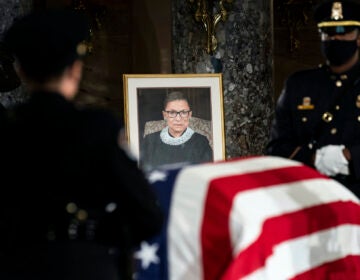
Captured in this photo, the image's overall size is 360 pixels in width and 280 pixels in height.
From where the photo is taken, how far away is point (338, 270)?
10.7ft

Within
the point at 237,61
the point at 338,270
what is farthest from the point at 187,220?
the point at 237,61

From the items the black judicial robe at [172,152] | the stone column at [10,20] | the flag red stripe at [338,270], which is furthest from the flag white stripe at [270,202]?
the stone column at [10,20]

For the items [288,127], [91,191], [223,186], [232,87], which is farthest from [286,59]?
[91,191]

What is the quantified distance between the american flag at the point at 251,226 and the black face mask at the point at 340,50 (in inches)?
24.7

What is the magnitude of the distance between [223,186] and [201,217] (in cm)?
13

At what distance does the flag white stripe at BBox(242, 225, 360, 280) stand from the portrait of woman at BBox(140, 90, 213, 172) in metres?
2.01

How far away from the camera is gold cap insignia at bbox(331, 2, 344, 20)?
379cm

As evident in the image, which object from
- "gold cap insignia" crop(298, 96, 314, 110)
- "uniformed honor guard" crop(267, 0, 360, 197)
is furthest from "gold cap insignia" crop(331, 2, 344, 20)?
"gold cap insignia" crop(298, 96, 314, 110)

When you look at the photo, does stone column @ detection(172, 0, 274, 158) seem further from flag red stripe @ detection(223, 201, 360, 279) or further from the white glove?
flag red stripe @ detection(223, 201, 360, 279)

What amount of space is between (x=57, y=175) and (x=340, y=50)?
178 centimetres

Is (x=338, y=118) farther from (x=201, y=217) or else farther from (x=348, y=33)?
(x=201, y=217)

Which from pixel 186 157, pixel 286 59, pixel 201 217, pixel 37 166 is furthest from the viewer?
pixel 286 59

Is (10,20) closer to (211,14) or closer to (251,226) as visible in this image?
(211,14)

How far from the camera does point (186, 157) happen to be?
17.3 ft
